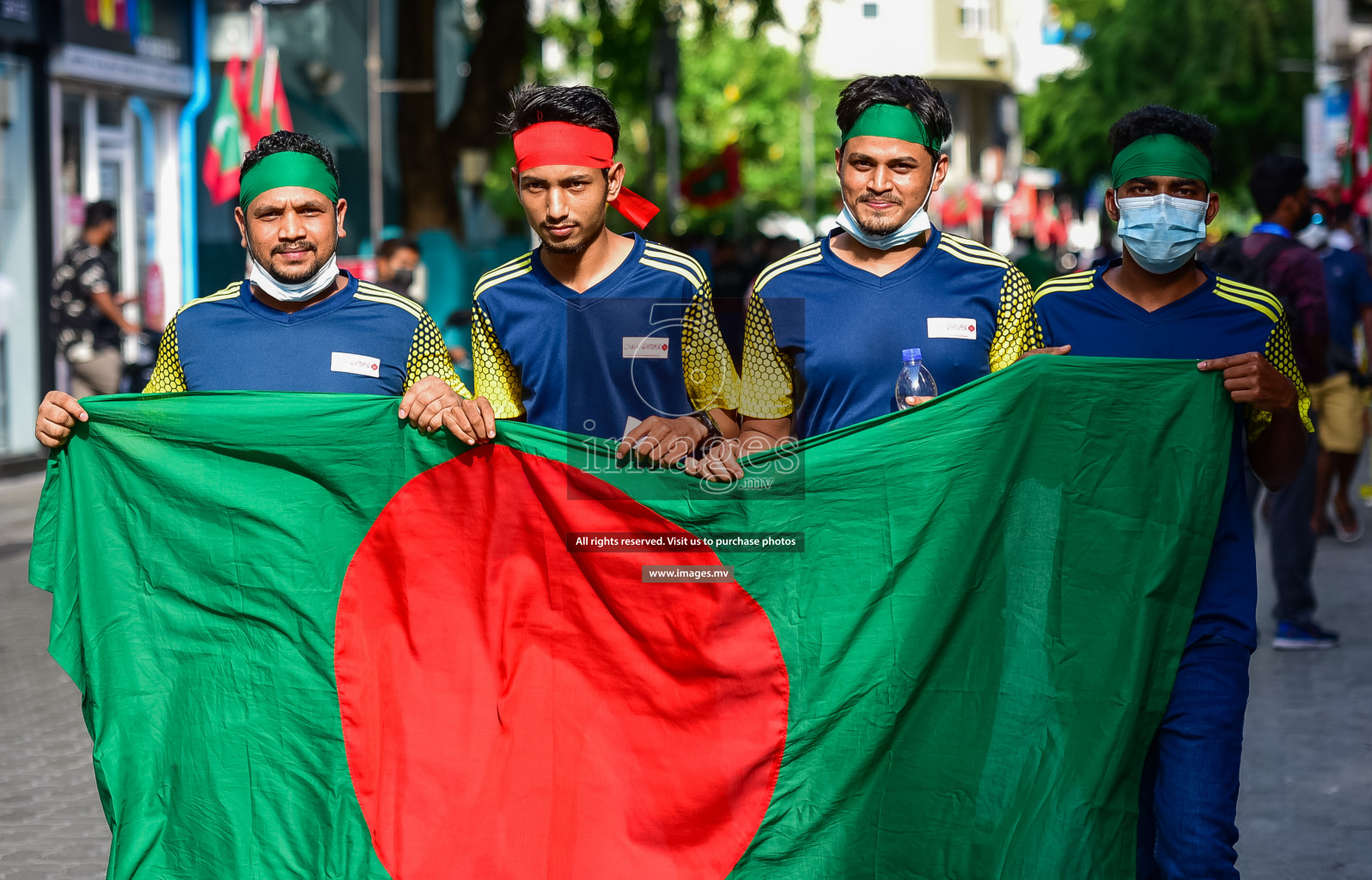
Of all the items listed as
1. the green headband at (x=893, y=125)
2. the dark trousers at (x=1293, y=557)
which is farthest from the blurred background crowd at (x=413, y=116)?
the dark trousers at (x=1293, y=557)

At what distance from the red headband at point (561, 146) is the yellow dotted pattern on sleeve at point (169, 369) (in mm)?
1068

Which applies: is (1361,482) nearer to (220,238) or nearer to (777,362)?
(777,362)

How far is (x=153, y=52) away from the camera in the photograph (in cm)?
1900

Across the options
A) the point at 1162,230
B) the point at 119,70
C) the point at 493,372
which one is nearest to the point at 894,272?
the point at 1162,230

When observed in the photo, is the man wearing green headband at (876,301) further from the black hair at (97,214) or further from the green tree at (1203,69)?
the green tree at (1203,69)

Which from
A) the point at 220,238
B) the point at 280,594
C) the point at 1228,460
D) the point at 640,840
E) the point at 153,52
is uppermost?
the point at 153,52

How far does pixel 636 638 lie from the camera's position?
428cm

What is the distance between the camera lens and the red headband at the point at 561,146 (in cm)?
455

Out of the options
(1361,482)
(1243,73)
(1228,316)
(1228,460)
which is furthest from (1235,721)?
(1243,73)

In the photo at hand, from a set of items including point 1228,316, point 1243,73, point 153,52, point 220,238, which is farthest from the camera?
point 1243,73

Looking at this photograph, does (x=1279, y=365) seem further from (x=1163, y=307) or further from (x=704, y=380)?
(x=704, y=380)

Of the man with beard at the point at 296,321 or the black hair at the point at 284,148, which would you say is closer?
the man with beard at the point at 296,321

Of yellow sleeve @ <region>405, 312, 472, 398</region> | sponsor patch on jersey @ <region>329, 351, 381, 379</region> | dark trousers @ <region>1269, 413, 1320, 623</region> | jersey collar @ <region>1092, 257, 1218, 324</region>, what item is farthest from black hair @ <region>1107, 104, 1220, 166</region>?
dark trousers @ <region>1269, 413, 1320, 623</region>

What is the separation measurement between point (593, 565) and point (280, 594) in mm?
829
